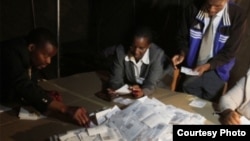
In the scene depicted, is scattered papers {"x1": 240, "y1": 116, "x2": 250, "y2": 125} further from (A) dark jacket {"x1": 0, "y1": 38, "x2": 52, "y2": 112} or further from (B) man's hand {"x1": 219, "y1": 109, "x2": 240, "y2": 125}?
(A) dark jacket {"x1": 0, "y1": 38, "x2": 52, "y2": 112}

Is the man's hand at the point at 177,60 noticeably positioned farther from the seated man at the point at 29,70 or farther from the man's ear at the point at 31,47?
the man's ear at the point at 31,47

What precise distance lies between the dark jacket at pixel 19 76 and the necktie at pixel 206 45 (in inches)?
49.4

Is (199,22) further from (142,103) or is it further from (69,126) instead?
(69,126)

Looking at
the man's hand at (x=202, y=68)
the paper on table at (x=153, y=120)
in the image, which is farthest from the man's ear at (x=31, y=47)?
the man's hand at (x=202, y=68)

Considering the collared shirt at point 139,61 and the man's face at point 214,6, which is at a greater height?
the man's face at point 214,6

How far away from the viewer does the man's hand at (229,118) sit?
1768mm

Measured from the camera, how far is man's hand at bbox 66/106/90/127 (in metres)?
1.79

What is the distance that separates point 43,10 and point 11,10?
47 cm

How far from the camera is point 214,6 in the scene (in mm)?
2326

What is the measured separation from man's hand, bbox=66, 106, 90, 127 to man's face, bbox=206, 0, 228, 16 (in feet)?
3.95

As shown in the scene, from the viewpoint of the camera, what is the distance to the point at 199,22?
2.50 meters

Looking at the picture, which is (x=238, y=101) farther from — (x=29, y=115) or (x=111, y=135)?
(x=29, y=115)

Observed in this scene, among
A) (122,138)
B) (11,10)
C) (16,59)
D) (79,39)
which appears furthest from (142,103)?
(79,39)

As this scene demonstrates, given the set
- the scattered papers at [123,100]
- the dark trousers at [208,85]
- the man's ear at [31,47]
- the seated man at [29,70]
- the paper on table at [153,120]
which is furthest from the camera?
the dark trousers at [208,85]
